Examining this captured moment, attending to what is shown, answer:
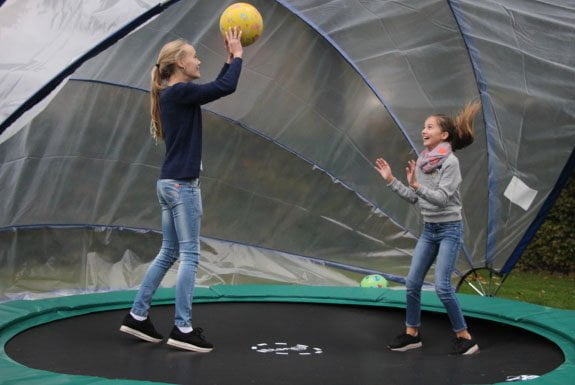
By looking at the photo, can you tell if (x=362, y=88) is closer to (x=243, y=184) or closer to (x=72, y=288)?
(x=243, y=184)

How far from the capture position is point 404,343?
3.85m

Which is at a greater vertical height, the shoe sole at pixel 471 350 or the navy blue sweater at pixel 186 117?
the navy blue sweater at pixel 186 117

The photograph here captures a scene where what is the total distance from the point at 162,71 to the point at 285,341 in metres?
1.43

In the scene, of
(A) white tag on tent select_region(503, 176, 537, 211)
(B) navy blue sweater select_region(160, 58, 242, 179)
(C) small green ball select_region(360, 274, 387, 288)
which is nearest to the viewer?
(B) navy blue sweater select_region(160, 58, 242, 179)

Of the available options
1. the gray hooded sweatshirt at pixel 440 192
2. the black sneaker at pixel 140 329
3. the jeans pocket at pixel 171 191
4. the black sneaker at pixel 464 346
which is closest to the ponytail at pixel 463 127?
the gray hooded sweatshirt at pixel 440 192

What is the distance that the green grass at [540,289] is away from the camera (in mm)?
7020

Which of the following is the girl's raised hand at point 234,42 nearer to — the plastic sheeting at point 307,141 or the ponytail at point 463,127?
the ponytail at point 463,127

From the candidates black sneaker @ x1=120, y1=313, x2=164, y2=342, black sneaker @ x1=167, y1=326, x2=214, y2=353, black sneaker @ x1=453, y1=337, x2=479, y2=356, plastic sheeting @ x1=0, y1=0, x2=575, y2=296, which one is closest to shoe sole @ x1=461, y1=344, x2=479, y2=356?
black sneaker @ x1=453, y1=337, x2=479, y2=356

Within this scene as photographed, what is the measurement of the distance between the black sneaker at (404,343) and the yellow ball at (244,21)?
1577 millimetres

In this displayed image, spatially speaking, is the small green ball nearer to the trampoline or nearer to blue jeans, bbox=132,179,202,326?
the trampoline

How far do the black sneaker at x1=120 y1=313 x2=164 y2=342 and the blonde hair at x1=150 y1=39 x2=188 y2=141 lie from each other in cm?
86

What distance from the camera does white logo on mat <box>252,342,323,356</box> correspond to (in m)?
3.72

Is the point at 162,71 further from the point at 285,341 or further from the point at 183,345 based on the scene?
the point at 285,341

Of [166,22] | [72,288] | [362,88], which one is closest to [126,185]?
[72,288]
